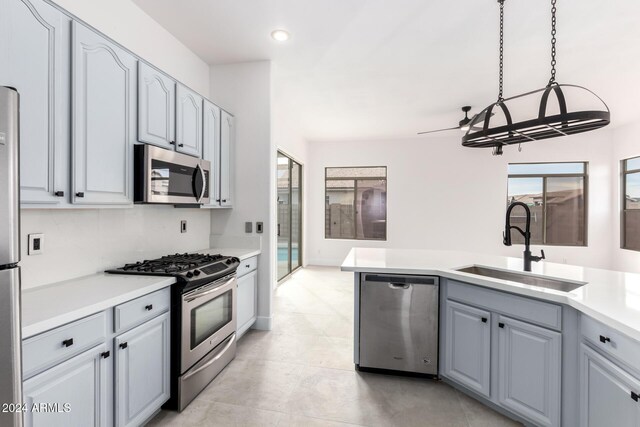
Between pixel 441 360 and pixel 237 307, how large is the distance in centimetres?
181

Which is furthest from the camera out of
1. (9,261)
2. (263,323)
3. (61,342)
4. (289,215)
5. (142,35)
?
(289,215)

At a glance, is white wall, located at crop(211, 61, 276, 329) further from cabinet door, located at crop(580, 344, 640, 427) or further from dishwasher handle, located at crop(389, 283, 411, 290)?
cabinet door, located at crop(580, 344, 640, 427)

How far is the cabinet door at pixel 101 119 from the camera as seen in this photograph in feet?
5.48

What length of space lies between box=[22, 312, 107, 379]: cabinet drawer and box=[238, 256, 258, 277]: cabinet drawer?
146 cm

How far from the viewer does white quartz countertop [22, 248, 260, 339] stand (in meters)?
1.29

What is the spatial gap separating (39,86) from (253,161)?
203 centimetres

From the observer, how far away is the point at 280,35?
112 inches

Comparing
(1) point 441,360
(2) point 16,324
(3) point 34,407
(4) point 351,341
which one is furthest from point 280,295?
(2) point 16,324

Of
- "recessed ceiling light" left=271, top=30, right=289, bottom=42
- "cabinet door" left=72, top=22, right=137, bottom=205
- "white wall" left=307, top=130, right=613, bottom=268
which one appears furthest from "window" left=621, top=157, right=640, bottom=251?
"cabinet door" left=72, top=22, right=137, bottom=205

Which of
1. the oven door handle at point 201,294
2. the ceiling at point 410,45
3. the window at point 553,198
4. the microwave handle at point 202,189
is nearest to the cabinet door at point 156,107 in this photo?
the microwave handle at point 202,189

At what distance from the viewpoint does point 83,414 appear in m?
1.45

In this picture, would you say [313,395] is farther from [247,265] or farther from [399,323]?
[247,265]

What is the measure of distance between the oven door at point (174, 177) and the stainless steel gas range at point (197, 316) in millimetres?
506

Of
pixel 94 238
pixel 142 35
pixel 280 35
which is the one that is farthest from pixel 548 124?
pixel 142 35
